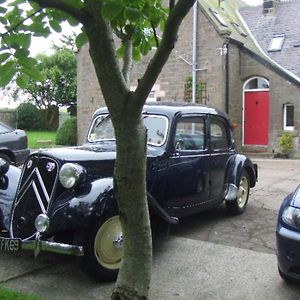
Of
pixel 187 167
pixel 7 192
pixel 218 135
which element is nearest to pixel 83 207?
pixel 7 192

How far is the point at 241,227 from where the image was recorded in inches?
271

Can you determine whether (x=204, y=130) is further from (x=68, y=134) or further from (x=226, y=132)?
(x=68, y=134)

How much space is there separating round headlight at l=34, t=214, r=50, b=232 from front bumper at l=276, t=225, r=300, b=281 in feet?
7.08

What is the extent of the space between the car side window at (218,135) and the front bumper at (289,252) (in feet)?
9.26

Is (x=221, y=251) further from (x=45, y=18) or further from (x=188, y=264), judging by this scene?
(x=45, y=18)

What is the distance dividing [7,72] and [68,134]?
20806mm

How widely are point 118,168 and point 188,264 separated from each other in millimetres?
2944

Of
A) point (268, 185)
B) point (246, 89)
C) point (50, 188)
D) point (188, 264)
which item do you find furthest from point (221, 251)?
point (246, 89)

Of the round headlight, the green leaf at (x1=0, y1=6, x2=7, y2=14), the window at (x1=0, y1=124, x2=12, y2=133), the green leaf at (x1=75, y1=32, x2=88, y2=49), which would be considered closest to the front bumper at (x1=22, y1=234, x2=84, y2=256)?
the round headlight

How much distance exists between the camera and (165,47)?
2314 millimetres

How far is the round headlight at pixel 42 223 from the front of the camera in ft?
15.2

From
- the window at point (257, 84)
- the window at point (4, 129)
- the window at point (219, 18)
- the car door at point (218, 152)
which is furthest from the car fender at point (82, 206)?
the window at point (219, 18)

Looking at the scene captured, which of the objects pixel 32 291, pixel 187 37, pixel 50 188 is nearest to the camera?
pixel 32 291

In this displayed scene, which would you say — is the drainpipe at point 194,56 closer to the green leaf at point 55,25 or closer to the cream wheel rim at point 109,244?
the cream wheel rim at point 109,244
